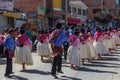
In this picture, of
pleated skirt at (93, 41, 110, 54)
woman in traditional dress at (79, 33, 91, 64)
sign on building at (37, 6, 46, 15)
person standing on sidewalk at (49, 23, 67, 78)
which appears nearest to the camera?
person standing on sidewalk at (49, 23, 67, 78)

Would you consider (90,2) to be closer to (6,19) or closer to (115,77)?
(6,19)

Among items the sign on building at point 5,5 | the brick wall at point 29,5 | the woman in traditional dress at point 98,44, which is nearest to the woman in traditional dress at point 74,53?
the woman in traditional dress at point 98,44

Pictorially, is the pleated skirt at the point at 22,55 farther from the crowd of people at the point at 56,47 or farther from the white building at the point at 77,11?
the white building at the point at 77,11

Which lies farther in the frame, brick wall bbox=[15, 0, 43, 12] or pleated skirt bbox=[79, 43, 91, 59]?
brick wall bbox=[15, 0, 43, 12]

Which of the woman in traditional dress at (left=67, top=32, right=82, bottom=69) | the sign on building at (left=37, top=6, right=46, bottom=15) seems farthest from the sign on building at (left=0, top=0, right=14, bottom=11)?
the woman in traditional dress at (left=67, top=32, right=82, bottom=69)

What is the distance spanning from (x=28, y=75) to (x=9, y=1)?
65.7ft

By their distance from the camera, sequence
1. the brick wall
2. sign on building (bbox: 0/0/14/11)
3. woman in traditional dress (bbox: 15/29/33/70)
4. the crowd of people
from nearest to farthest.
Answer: the crowd of people
woman in traditional dress (bbox: 15/29/33/70)
sign on building (bbox: 0/0/14/11)
the brick wall

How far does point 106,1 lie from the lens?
8794 centimetres

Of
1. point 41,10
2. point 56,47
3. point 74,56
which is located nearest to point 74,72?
point 74,56

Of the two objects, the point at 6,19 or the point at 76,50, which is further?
the point at 6,19

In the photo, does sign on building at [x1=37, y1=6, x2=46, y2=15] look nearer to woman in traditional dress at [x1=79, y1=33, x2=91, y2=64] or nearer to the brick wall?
the brick wall

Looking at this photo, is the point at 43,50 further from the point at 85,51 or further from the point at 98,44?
the point at 98,44

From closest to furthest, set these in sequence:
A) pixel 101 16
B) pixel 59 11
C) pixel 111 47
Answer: pixel 111 47
pixel 59 11
pixel 101 16

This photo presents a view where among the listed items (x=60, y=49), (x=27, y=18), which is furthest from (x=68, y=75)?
(x=27, y=18)
